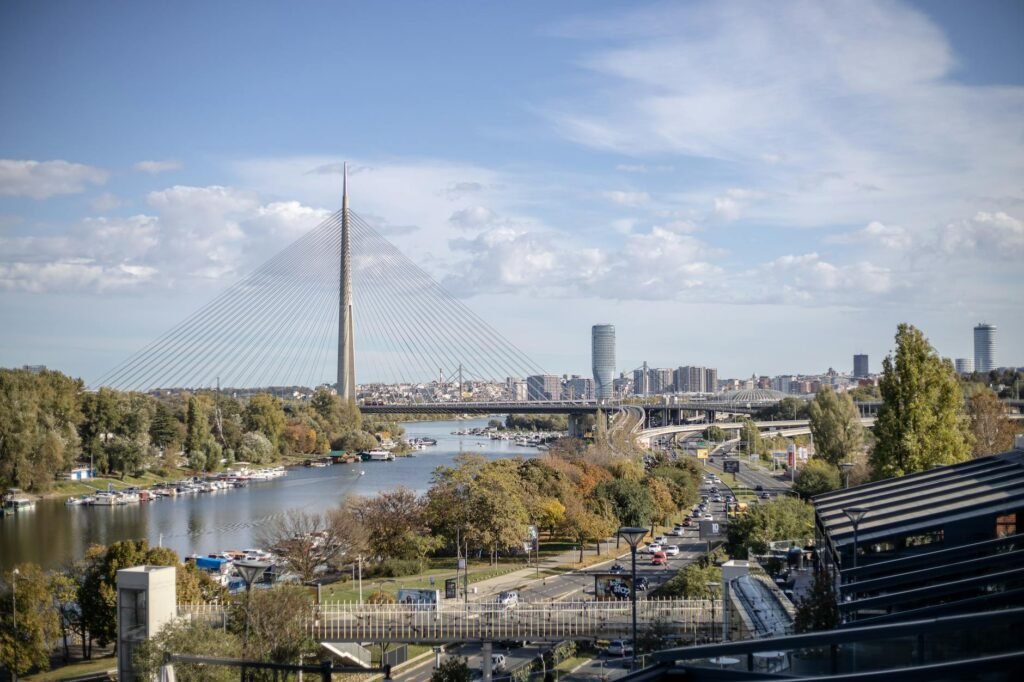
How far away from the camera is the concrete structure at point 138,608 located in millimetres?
7875

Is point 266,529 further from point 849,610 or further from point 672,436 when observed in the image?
point 672,436

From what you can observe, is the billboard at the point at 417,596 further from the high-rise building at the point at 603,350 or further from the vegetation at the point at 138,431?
the high-rise building at the point at 603,350

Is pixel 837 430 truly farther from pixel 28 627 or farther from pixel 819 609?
pixel 28 627

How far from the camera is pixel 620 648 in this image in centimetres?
983

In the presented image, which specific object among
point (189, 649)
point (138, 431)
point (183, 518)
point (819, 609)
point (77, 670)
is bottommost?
point (183, 518)

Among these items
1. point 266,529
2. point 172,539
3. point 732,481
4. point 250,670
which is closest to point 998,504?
point 250,670

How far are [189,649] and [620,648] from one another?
4.75 meters

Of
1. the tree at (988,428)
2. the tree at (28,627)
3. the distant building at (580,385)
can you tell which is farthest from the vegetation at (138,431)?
the distant building at (580,385)

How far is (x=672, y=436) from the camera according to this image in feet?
163

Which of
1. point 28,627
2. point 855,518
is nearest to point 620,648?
point 855,518

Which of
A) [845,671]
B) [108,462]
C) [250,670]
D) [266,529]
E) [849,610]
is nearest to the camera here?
[845,671]

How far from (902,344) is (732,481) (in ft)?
58.9

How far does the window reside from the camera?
5.73 m

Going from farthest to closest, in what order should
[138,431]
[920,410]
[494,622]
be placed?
[138,431], [920,410], [494,622]
